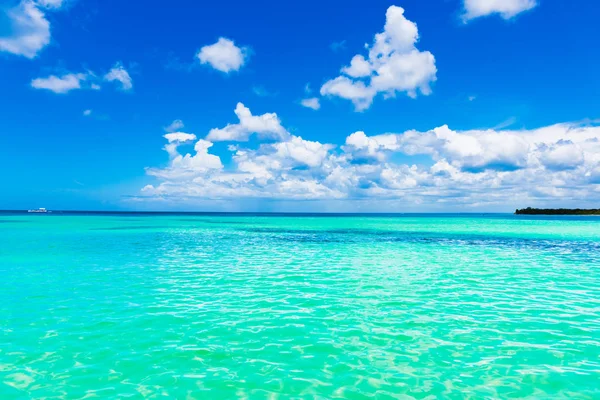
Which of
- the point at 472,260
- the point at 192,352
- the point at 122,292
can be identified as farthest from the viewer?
the point at 472,260

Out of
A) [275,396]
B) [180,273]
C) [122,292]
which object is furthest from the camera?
[180,273]

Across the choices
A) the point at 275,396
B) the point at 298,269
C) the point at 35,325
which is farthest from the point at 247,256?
the point at 275,396

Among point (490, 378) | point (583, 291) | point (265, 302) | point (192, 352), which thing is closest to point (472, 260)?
point (583, 291)

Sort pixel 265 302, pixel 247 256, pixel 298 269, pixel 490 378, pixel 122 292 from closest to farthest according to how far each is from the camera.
→ pixel 490 378
pixel 265 302
pixel 122 292
pixel 298 269
pixel 247 256

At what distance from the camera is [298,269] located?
19.5 m

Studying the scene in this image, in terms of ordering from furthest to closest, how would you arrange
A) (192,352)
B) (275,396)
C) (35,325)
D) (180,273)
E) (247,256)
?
1. (247,256)
2. (180,273)
3. (35,325)
4. (192,352)
5. (275,396)

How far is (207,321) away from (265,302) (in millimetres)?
2495

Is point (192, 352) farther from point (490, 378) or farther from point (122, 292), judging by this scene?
point (122, 292)

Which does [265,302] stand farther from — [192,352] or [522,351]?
[522,351]

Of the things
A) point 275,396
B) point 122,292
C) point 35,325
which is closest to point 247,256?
point 122,292

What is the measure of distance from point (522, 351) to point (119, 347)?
8526 millimetres

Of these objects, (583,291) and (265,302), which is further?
(583,291)

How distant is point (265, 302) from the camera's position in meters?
12.6

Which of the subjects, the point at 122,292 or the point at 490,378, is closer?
the point at 490,378
